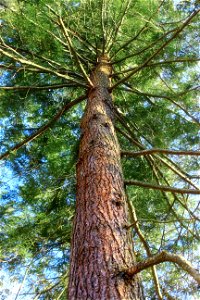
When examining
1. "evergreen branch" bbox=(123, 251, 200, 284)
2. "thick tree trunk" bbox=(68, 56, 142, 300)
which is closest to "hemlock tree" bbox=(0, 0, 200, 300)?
"thick tree trunk" bbox=(68, 56, 142, 300)

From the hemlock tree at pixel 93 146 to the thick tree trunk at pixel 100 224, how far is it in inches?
0.5

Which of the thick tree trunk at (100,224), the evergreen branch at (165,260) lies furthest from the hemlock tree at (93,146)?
the evergreen branch at (165,260)

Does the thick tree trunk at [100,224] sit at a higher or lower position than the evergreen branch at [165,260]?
higher

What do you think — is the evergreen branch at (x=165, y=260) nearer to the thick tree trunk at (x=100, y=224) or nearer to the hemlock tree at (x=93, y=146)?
the thick tree trunk at (x=100, y=224)

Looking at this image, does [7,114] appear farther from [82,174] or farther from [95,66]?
[82,174]

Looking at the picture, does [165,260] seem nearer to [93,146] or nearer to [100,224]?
[100,224]

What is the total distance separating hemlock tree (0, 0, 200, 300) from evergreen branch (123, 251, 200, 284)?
401 mm

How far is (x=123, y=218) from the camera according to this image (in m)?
2.33

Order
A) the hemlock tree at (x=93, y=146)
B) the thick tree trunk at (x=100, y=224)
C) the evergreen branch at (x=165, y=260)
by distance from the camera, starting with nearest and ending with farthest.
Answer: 1. the evergreen branch at (x=165, y=260)
2. the thick tree trunk at (x=100, y=224)
3. the hemlock tree at (x=93, y=146)

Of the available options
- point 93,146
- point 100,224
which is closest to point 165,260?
point 100,224

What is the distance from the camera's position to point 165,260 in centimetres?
166

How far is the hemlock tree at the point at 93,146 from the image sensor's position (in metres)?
2.82

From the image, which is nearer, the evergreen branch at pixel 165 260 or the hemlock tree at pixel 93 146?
the evergreen branch at pixel 165 260

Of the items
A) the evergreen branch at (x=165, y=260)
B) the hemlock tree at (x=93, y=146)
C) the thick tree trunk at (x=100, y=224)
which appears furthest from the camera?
the hemlock tree at (x=93, y=146)
